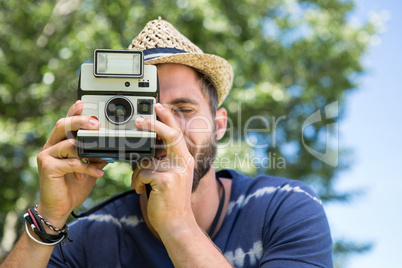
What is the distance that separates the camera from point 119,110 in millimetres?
2088

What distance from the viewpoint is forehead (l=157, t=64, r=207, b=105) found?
264cm

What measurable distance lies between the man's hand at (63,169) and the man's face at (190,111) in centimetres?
60

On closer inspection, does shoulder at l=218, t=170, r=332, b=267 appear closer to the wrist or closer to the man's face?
the man's face

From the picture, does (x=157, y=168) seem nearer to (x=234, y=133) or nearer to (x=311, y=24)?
(x=234, y=133)

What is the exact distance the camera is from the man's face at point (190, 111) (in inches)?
102

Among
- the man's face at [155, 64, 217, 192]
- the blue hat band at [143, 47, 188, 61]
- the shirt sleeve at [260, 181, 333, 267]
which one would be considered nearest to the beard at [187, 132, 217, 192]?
the man's face at [155, 64, 217, 192]

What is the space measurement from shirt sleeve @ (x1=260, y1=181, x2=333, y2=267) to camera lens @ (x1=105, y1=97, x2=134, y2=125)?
37.0 inches

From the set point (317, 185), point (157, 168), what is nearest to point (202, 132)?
point (157, 168)

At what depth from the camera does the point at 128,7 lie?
25.4ft

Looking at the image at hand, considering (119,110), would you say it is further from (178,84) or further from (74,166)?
(178,84)

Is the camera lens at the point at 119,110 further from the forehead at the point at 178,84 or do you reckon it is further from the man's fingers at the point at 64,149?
the forehead at the point at 178,84

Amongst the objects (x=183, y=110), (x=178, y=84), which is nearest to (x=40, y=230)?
(x=183, y=110)

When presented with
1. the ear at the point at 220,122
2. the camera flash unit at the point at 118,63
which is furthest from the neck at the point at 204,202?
the camera flash unit at the point at 118,63

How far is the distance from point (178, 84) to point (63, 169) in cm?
90
